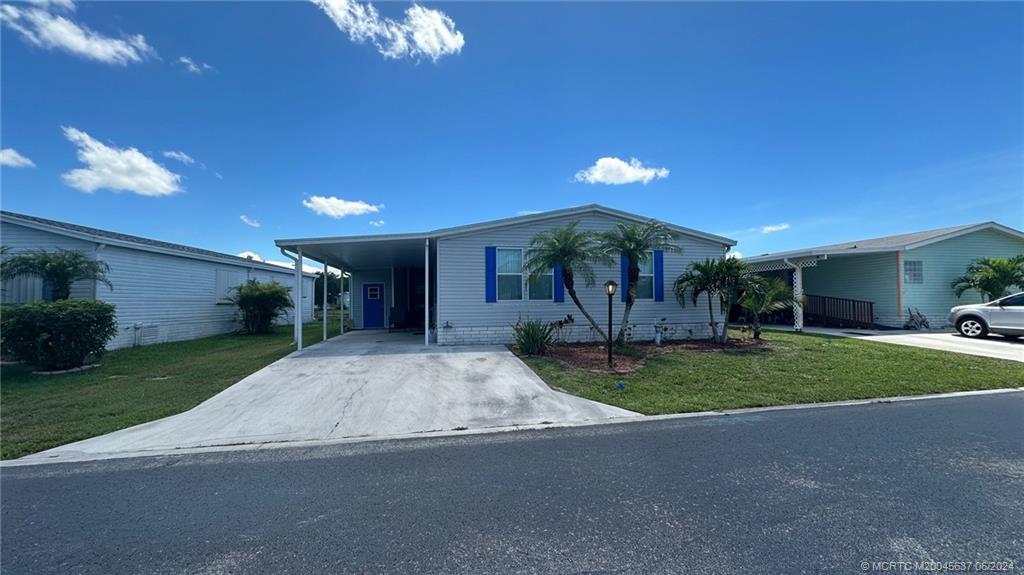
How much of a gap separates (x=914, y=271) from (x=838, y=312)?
8.87 ft

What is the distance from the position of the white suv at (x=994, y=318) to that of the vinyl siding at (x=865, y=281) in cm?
196

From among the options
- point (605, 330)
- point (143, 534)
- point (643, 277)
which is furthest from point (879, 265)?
point (143, 534)

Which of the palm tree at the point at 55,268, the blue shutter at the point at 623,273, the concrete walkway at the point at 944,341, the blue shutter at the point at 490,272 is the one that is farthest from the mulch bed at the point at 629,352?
the palm tree at the point at 55,268

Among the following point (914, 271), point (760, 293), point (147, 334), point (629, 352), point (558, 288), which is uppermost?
point (914, 271)

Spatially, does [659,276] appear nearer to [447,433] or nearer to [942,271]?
[447,433]

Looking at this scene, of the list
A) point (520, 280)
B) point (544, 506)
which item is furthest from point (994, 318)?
point (544, 506)

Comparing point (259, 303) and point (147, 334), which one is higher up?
point (259, 303)

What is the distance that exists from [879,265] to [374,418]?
1860cm

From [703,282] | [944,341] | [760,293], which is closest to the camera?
[760,293]

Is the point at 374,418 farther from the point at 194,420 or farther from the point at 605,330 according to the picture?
the point at 605,330

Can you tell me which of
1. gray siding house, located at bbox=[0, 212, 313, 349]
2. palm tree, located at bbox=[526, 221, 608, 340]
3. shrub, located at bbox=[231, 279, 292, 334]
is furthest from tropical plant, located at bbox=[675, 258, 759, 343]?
gray siding house, located at bbox=[0, 212, 313, 349]

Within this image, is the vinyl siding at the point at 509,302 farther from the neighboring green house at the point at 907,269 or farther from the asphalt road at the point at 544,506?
the asphalt road at the point at 544,506

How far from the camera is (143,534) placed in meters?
2.69

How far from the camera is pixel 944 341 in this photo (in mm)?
10945
